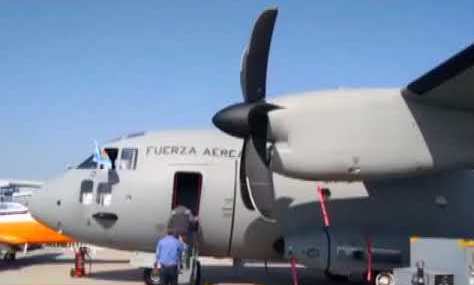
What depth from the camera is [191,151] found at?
14164 millimetres

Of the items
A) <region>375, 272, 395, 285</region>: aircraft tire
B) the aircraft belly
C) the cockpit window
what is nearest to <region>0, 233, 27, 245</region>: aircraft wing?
the cockpit window

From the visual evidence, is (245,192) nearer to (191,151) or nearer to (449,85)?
(191,151)

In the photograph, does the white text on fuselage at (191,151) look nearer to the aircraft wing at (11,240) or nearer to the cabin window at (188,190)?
the cabin window at (188,190)

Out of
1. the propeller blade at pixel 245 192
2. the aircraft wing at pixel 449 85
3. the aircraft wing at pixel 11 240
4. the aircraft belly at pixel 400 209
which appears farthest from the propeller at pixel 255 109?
the aircraft wing at pixel 11 240

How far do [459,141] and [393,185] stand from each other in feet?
9.66

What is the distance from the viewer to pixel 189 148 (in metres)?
14.2

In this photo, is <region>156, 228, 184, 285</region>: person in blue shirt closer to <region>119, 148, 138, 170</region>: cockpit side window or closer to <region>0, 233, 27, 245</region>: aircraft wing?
<region>119, 148, 138, 170</region>: cockpit side window

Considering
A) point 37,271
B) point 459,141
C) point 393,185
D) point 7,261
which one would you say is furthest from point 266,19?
point 7,261

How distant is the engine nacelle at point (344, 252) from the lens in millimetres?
12516

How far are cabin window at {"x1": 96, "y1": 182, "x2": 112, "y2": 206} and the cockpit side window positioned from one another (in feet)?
2.03

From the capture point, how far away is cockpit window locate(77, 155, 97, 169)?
14658mm

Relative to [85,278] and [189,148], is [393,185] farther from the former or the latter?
[85,278]

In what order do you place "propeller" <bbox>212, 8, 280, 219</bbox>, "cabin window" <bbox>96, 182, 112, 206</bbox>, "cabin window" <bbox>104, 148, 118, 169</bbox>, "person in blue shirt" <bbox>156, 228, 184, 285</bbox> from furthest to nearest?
1. "cabin window" <bbox>104, 148, 118, 169</bbox>
2. "cabin window" <bbox>96, 182, 112, 206</bbox>
3. "person in blue shirt" <bbox>156, 228, 184, 285</bbox>
4. "propeller" <bbox>212, 8, 280, 219</bbox>

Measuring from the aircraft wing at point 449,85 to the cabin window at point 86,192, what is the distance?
26.6 feet
